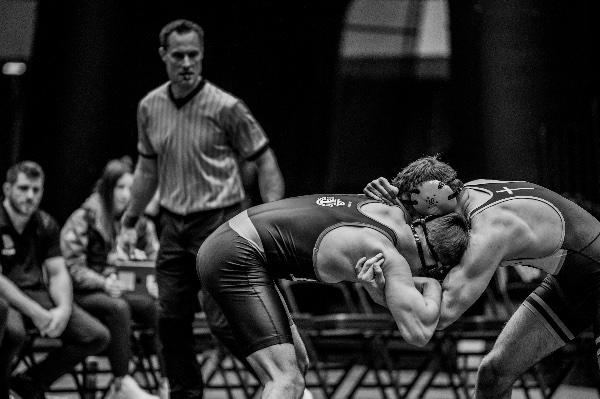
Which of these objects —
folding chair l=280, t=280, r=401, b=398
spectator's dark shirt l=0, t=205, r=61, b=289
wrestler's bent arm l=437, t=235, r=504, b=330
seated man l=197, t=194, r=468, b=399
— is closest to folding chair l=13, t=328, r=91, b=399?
spectator's dark shirt l=0, t=205, r=61, b=289

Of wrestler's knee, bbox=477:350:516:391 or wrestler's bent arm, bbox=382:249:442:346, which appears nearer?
wrestler's bent arm, bbox=382:249:442:346

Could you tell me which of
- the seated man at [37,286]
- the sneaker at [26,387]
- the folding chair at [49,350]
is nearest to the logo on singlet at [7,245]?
the seated man at [37,286]

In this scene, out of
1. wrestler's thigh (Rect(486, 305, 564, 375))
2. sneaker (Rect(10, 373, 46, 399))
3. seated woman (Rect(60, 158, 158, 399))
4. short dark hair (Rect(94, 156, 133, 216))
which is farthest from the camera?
short dark hair (Rect(94, 156, 133, 216))

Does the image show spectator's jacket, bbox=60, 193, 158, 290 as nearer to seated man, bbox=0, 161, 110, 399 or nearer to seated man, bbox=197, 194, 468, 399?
seated man, bbox=0, 161, 110, 399

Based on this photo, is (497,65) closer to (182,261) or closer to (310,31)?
(310,31)

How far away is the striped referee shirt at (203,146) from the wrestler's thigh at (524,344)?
142 cm

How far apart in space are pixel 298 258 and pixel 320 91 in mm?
4658

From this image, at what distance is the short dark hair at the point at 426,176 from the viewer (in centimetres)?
331

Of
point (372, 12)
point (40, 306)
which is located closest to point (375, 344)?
point (40, 306)

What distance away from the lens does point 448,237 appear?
307 cm

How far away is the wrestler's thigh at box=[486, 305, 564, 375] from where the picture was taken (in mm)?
3613

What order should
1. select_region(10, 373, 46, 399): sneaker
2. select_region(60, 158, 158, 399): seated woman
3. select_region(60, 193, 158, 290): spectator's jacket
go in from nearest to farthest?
select_region(10, 373, 46, 399): sneaker
select_region(60, 158, 158, 399): seated woman
select_region(60, 193, 158, 290): spectator's jacket

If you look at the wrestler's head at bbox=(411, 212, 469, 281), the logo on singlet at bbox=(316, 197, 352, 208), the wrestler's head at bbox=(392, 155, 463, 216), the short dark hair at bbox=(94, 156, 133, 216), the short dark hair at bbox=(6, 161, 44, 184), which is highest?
the wrestler's head at bbox=(392, 155, 463, 216)

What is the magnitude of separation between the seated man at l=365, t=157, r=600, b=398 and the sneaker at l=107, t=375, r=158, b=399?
190cm
